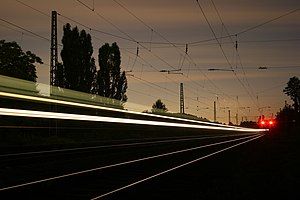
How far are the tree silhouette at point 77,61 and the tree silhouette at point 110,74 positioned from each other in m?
4.36

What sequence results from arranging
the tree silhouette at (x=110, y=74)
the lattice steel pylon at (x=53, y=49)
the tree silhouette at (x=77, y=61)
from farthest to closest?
the tree silhouette at (x=110, y=74) < the tree silhouette at (x=77, y=61) < the lattice steel pylon at (x=53, y=49)

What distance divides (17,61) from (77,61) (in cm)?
915

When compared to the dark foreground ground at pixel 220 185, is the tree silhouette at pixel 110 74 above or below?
above

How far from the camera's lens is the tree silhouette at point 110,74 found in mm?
66438

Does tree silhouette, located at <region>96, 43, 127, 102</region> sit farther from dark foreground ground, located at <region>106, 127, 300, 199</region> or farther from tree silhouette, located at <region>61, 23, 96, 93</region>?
dark foreground ground, located at <region>106, 127, 300, 199</region>

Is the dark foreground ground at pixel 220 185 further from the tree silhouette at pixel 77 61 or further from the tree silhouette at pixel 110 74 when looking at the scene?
the tree silhouette at pixel 110 74

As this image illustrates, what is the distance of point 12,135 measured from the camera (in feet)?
111

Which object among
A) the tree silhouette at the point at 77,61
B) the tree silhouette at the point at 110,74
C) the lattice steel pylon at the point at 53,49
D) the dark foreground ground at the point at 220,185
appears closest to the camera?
the dark foreground ground at the point at 220,185

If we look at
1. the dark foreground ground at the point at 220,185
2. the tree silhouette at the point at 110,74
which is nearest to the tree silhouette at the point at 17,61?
the tree silhouette at the point at 110,74

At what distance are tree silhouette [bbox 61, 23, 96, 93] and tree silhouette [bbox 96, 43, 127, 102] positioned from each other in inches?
171

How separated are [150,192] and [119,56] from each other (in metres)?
61.7

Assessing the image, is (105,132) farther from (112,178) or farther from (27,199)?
(27,199)

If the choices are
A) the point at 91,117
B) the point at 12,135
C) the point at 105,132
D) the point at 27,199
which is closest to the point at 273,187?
the point at 27,199

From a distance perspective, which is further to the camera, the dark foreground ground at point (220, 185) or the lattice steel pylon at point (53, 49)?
the lattice steel pylon at point (53, 49)
